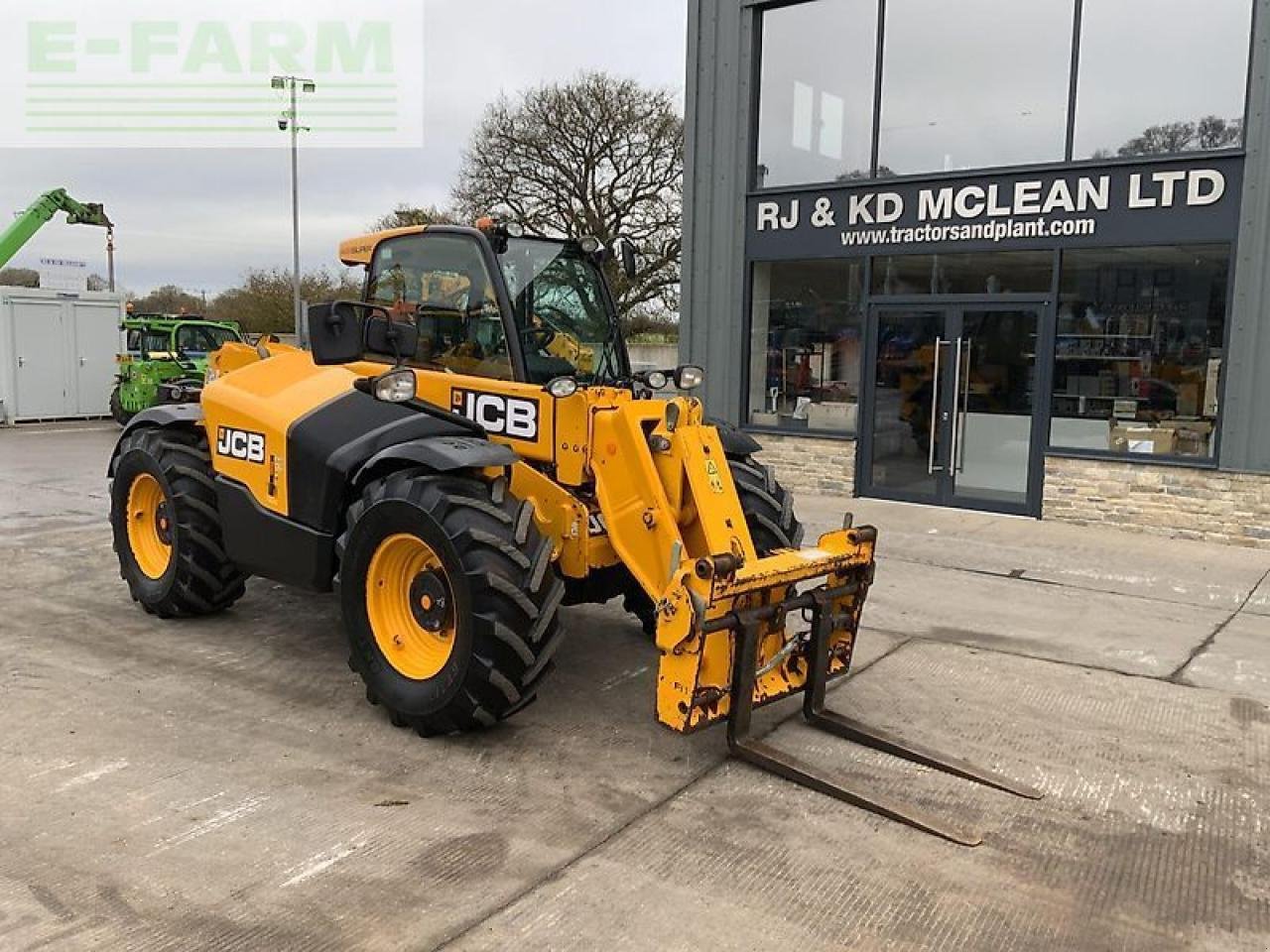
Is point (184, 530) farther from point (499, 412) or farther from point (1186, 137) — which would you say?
point (1186, 137)

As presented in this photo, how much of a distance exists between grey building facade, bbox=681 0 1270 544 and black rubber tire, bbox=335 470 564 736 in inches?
295

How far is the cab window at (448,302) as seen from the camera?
200 inches

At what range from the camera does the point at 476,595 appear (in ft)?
13.7

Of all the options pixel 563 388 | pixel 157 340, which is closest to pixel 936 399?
pixel 563 388

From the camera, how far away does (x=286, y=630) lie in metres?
6.17

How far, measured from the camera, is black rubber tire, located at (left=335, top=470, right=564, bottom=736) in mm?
4176

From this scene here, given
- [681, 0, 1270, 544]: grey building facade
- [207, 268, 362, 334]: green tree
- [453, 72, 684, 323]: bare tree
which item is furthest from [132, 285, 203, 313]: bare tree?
[681, 0, 1270, 544]: grey building facade

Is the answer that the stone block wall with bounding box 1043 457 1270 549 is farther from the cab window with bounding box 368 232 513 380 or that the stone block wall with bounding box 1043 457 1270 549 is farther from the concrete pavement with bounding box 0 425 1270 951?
the cab window with bounding box 368 232 513 380

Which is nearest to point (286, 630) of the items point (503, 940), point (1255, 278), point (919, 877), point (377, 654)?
point (377, 654)

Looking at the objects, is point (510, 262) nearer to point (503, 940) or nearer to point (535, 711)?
point (535, 711)

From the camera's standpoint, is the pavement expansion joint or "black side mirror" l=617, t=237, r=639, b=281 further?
"black side mirror" l=617, t=237, r=639, b=281

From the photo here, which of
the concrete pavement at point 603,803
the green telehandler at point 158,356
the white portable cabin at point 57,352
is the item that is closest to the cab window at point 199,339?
the green telehandler at point 158,356

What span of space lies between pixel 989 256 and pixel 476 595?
821 cm

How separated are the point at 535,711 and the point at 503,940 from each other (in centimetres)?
187
